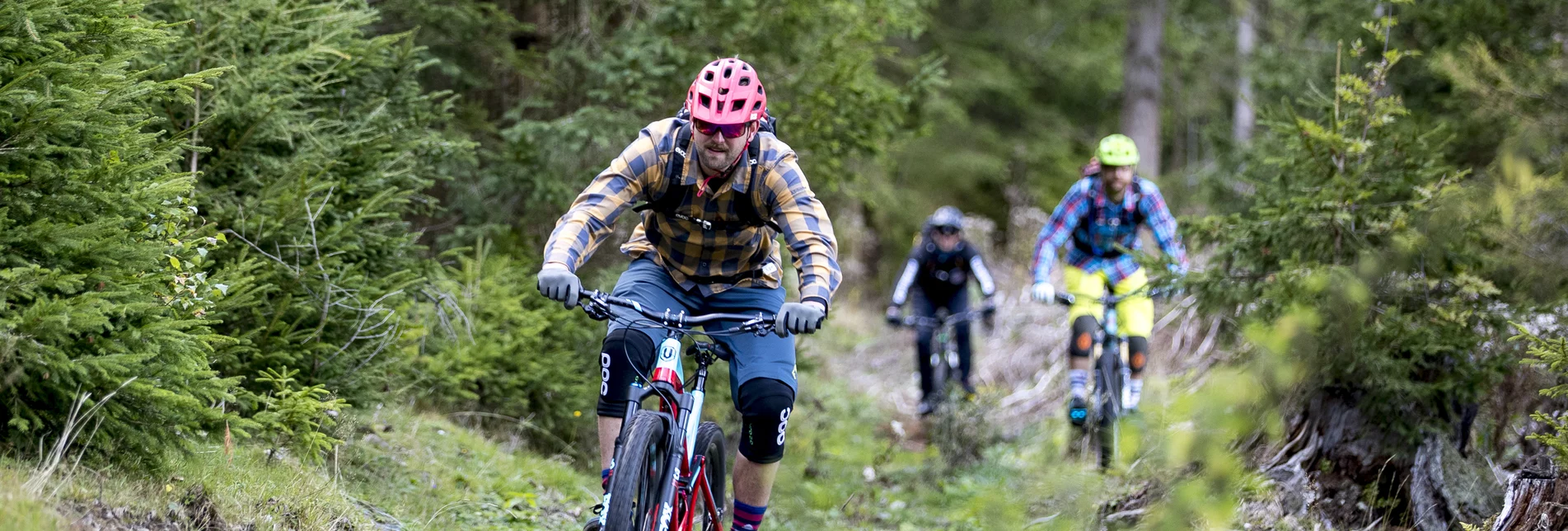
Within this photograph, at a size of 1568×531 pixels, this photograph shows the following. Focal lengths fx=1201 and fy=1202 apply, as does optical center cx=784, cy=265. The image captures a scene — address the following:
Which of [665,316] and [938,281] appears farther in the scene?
[938,281]

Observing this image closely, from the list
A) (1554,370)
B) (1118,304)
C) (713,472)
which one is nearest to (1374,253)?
(1554,370)

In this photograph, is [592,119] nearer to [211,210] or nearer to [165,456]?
[211,210]

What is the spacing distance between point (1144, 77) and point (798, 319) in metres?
16.4

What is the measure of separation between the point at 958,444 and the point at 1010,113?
1730 cm

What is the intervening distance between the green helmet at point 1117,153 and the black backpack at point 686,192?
12.7 feet

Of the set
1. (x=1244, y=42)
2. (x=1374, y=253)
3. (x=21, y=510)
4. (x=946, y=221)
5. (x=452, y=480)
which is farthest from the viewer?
(x=1244, y=42)

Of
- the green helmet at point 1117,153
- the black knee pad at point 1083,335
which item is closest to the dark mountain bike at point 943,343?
the black knee pad at point 1083,335

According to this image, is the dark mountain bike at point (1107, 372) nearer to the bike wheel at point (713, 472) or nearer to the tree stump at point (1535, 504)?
the tree stump at point (1535, 504)

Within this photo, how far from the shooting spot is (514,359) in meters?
6.94

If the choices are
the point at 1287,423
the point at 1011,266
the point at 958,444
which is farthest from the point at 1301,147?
the point at 1011,266

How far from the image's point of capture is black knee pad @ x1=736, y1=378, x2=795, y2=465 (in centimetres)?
475

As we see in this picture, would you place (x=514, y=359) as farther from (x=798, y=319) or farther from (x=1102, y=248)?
(x=1102, y=248)

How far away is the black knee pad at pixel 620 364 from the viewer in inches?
182

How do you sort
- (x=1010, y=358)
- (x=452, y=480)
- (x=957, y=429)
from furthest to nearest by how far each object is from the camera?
(x=1010, y=358)
(x=957, y=429)
(x=452, y=480)
